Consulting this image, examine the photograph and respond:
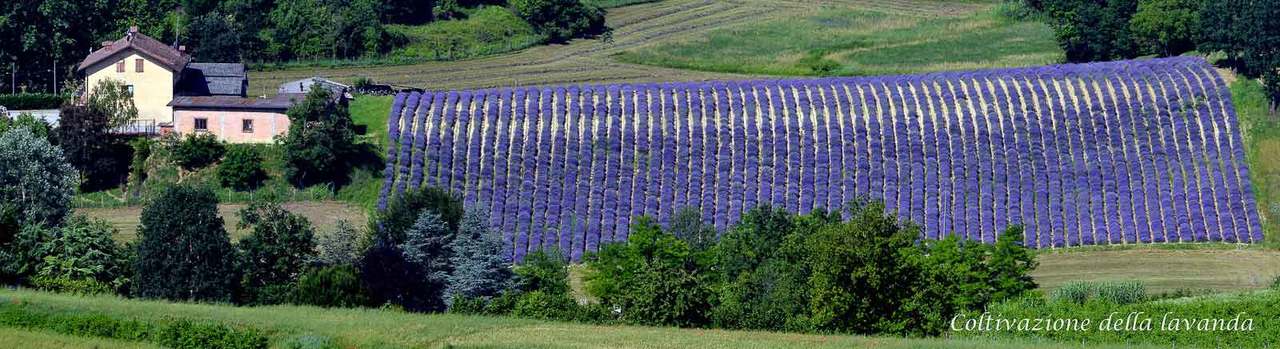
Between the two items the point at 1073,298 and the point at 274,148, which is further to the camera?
the point at 274,148

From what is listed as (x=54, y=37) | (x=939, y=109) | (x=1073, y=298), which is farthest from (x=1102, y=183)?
(x=54, y=37)

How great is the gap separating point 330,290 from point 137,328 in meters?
18.4

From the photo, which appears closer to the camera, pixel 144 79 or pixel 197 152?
pixel 197 152

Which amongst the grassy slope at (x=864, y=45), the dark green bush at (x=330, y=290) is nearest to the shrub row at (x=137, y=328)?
the dark green bush at (x=330, y=290)

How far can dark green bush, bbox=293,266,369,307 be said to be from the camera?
10756 centimetres

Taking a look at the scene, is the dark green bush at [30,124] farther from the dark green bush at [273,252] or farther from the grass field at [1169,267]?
the grass field at [1169,267]

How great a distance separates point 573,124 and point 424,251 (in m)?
26.6

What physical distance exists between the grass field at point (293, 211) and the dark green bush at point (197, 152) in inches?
189

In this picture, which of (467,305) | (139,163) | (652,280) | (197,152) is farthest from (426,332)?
(139,163)

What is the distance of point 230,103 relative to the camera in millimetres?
142250

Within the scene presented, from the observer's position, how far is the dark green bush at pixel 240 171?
449 feet

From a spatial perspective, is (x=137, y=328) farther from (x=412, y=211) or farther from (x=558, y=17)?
(x=558, y=17)

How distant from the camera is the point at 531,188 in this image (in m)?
136

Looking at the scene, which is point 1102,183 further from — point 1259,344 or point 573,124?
point 1259,344
